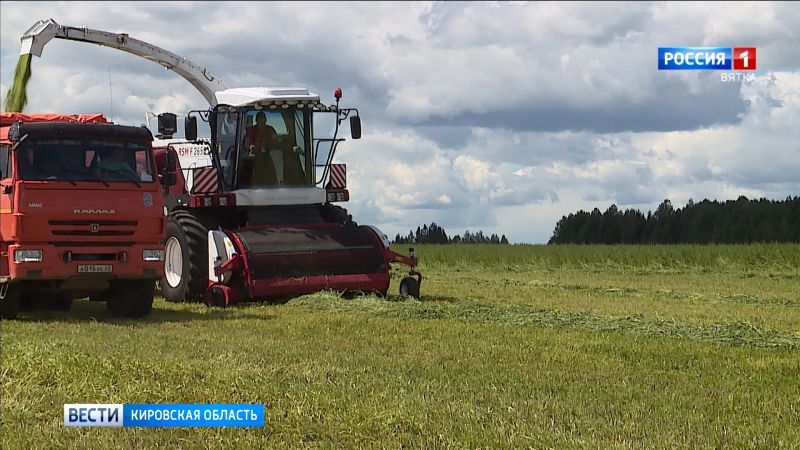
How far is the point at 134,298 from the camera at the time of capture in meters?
15.5

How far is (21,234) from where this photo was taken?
46.7 feet

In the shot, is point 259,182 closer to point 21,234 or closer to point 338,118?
point 338,118

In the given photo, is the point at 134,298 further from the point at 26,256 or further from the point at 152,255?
the point at 26,256

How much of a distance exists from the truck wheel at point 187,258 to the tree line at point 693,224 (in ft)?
77.3

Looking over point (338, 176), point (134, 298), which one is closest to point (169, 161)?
point (134, 298)

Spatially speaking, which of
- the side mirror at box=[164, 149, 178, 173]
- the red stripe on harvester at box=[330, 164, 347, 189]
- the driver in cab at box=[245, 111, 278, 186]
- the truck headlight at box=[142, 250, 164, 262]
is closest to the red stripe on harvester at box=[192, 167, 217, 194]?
the driver in cab at box=[245, 111, 278, 186]

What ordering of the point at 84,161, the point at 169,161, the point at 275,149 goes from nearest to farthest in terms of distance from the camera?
the point at 84,161, the point at 169,161, the point at 275,149

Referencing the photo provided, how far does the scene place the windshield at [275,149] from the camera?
19016mm

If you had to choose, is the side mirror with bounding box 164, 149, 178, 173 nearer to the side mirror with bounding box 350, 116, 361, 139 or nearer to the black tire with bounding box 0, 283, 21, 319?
the black tire with bounding box 0, 283, 21, 319

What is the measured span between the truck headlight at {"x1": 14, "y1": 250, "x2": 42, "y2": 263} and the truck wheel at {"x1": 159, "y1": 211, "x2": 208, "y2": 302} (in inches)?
149

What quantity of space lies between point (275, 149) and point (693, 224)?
24849 mm

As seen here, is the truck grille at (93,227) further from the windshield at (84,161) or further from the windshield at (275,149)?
the windshield at (275,149)

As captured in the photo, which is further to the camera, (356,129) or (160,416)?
(356,129)

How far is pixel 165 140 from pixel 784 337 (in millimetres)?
13177
